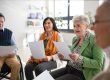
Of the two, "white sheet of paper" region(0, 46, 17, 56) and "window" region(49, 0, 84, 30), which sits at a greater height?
"window" region(49, 0, 84, 30)

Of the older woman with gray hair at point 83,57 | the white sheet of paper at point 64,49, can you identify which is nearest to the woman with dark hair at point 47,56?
the older woman with gray hair at point 83,57

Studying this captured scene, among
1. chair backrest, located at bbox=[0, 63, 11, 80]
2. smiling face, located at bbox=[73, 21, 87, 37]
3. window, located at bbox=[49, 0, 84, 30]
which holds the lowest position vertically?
chair backrest, located at bbox=[0, 63, 11, 80]

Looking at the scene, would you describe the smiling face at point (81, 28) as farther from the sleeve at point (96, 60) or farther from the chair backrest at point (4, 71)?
the chair backrest at point (4, 71)

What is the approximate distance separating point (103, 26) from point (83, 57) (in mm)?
1188

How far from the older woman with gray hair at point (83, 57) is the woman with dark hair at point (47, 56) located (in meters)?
0.56

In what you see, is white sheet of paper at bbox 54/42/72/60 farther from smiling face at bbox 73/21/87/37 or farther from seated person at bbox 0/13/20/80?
seated person at bbox 0/13/20/80

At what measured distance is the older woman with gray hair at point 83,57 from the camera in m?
2.05

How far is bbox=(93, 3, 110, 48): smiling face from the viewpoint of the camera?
0.88m

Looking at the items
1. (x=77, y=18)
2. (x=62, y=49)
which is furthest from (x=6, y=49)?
(x=77, y=18)

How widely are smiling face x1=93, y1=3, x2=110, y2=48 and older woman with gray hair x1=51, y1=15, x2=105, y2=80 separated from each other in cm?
111

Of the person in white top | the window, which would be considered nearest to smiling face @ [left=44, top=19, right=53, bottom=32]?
the person in white top

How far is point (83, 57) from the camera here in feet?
6.81

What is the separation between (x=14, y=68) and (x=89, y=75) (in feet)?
4.51

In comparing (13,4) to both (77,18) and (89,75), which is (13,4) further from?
(89,75)
